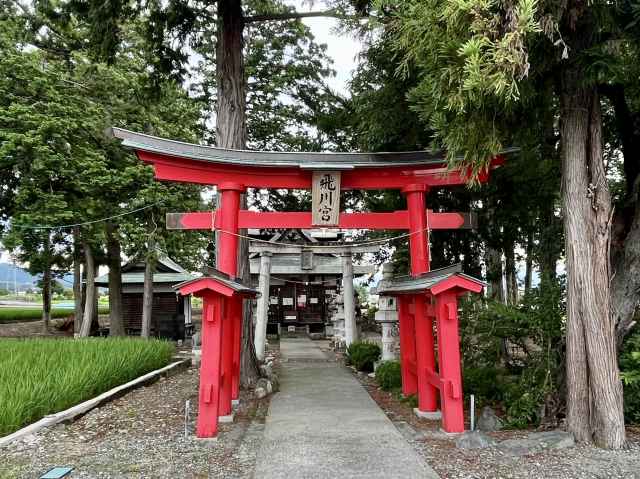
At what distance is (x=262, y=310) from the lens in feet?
42.1

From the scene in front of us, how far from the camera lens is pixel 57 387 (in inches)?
256

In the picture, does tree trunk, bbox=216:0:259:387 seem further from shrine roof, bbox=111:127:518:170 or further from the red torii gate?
shrine roof, bbox=111:127:518:170

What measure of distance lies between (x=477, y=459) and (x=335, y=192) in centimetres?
395

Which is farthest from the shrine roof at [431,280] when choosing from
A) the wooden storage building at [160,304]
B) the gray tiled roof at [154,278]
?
the wooden storage building at [160,304]

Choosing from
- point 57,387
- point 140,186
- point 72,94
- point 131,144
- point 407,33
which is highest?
point 72,94

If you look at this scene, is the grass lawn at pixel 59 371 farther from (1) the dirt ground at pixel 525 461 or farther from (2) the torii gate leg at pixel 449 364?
(2) the torii gate leg at pixel 449 364

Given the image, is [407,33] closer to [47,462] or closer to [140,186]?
[47,462]

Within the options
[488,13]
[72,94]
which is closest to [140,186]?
[72,94]

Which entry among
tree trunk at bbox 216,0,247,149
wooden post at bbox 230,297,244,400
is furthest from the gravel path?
tree trunk at bbox 216,0,247,149

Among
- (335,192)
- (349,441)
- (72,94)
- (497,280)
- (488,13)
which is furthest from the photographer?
(72,94)

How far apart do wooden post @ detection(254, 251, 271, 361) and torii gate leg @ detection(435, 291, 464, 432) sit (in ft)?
23.4

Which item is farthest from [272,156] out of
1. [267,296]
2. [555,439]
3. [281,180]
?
[267,296]

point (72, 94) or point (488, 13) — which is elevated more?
point (72, 94)

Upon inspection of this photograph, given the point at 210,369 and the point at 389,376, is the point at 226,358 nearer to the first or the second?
the point at 210,369
